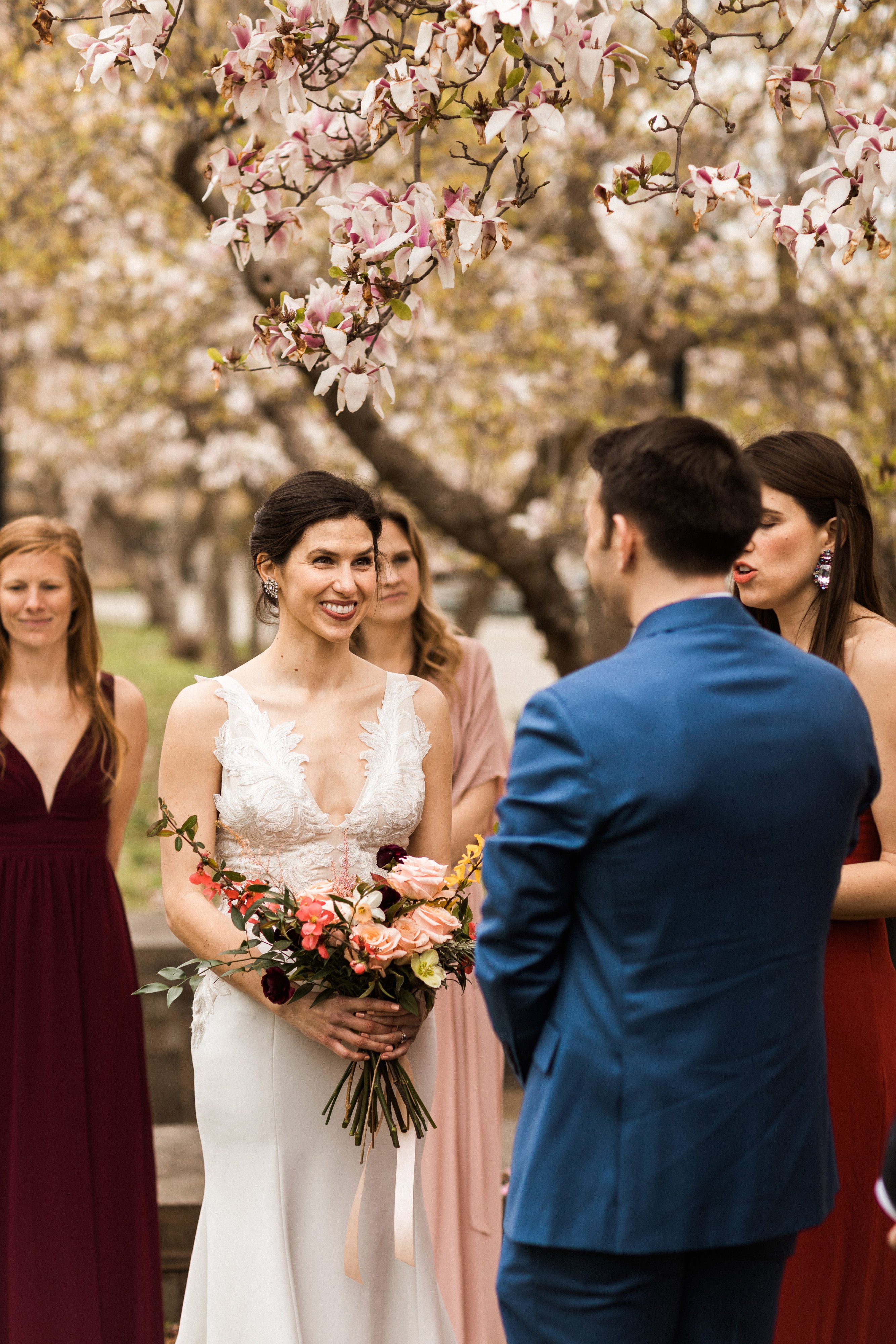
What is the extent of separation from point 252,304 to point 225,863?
24.0ft

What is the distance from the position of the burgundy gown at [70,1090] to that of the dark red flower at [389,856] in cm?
151

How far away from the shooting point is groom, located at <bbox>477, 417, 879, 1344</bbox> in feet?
6.47

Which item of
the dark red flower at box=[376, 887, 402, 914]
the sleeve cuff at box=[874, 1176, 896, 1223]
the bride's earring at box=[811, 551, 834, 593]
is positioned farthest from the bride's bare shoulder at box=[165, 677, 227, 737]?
the sleeve cuff at box=[874, 1176, 896, 1223]

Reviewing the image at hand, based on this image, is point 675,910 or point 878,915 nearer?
point 675,910

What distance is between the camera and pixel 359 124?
3262 millimetres

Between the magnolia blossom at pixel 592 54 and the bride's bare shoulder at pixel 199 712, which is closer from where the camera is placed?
the magnolia blossom at pixel 592 54

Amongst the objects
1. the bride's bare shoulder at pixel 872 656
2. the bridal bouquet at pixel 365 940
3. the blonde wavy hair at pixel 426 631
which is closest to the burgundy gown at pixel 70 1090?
the blonde wavy hair at pixel 426 631

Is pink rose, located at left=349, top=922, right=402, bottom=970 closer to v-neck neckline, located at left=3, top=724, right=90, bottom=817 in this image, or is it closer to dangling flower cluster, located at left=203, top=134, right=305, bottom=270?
dangling flower cluster, located at left=203, top=134, right=305, bottom=270

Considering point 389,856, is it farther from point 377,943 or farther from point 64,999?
point 64,999

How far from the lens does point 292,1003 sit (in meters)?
2.88

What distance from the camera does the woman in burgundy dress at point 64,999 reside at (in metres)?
3.85

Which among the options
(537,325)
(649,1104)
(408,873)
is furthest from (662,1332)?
(537,325)

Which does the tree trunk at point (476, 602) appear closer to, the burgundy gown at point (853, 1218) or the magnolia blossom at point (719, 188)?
the magnolia blossom at point (719, 188)

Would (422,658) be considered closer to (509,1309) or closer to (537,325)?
(509,1309)
